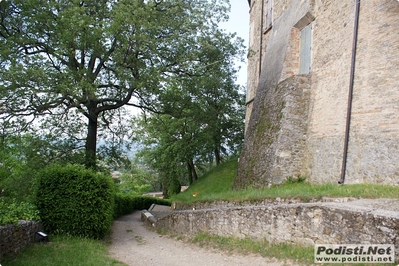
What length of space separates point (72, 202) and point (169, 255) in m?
2.92

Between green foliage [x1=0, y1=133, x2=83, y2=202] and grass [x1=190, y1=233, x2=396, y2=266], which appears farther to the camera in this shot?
green foliage [x1=0, y1=133, x2=83, y2=202]

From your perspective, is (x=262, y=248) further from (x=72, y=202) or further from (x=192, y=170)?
(x=192, y=170)

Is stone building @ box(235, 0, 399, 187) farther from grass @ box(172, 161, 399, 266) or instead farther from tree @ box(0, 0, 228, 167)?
tree @ box(0, 0, 228, 167)

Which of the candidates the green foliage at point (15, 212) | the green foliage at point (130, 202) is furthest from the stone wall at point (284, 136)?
the green foliage at point (130, 202)

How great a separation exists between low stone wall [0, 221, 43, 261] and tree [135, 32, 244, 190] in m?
7.16

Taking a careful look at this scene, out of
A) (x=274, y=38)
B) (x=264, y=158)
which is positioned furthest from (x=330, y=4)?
(x=264, y=158)

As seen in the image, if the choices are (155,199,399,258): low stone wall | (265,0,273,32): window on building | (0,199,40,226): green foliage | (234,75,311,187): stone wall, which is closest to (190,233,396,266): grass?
(155,199,399,258): low stone wall

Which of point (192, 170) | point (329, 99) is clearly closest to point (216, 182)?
point (192, 170)

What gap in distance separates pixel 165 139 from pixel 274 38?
12541 mm

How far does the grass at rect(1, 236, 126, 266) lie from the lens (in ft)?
17.7

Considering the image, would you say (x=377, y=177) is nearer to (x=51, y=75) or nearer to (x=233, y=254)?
(x=233, y=254)

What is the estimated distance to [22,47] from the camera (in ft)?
36.2

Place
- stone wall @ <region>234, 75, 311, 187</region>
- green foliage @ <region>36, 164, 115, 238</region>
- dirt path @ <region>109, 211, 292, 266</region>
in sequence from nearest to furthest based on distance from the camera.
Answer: dirt path @ <region>109, 211, 292, 266</region> → green foliage @ <region>36, 164, 115, 238</region> → stone wall @ <region>234, 75, 311, 187</region>

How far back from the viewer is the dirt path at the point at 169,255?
6008 mm
